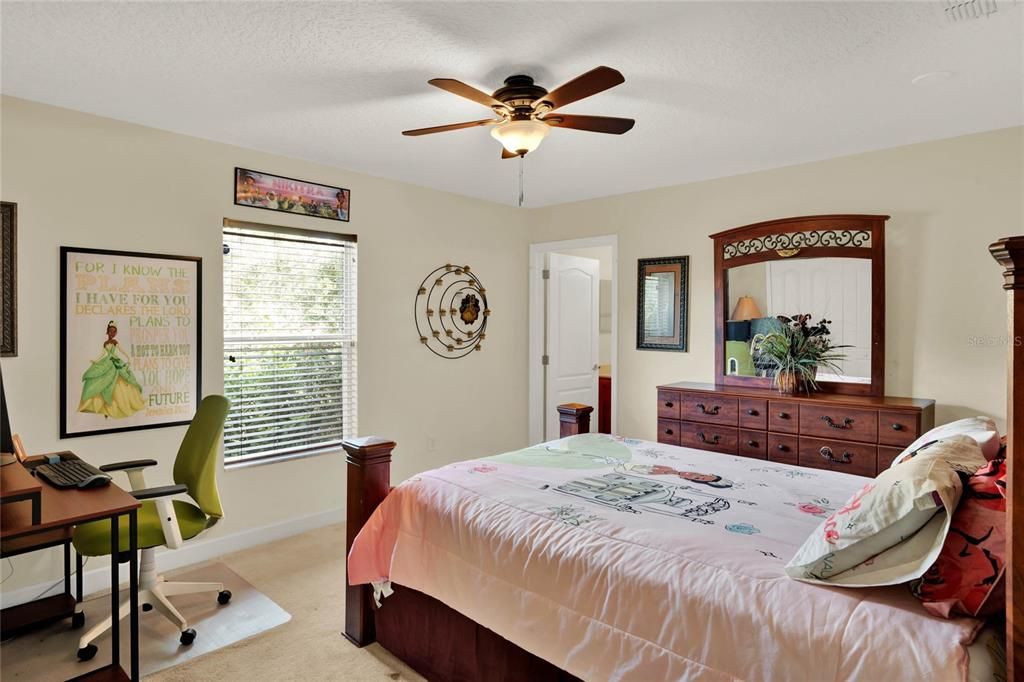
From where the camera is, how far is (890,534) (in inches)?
55.2

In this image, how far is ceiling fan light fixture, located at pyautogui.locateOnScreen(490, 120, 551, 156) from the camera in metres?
2.59

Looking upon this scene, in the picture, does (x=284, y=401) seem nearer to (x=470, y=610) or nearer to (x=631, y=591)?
(x=470, y=610)

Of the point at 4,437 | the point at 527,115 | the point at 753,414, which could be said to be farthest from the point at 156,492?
the point at 753,414

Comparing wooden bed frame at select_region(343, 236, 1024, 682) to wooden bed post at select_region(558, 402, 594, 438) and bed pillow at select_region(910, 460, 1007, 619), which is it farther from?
wooden bed post at select_region(558, 402, 594, 438)

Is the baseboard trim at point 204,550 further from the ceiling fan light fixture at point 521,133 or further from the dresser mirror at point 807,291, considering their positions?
the dresser mirror at point 807,291

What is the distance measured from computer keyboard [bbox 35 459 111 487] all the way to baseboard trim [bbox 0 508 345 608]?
920 millimetres

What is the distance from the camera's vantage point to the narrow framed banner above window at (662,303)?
4.53m

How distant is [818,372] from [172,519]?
12.3 feet

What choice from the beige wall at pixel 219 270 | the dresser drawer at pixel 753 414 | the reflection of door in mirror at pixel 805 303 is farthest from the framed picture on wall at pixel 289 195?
the dresser drawer at pixel 753 414

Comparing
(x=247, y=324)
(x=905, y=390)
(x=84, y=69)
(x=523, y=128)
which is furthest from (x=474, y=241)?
(x=905, y=390)

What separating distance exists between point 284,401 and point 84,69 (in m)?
2.11

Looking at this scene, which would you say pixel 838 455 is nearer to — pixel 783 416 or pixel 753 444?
pixel 783 416

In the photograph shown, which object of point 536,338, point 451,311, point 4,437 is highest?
point 451,311

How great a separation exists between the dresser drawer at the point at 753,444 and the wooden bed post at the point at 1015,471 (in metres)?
2.61
